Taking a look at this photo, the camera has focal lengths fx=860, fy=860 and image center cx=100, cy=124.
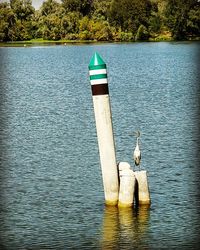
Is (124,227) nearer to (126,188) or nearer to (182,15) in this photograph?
(126,188)

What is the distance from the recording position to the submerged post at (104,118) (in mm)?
15625

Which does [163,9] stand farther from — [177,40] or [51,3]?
[51,3]

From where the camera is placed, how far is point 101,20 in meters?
165

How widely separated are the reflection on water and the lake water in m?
0.02

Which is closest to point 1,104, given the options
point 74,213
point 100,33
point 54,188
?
point 54,188

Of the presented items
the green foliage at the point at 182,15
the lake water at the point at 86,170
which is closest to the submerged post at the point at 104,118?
the lake water at the point at 86,170

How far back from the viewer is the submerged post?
615 inches

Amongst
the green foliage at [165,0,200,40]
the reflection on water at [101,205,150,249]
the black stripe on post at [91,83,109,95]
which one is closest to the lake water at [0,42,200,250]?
the reflection on water at [101,205,150,249]

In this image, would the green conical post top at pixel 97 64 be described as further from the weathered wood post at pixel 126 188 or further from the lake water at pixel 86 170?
the lake water at pixel 86 170

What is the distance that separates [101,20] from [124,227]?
150934mm

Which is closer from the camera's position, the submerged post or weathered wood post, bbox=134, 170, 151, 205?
the submerged post

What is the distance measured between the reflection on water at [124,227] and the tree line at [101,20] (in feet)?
440

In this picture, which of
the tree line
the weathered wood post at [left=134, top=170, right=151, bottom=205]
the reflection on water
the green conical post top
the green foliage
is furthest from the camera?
the tree line

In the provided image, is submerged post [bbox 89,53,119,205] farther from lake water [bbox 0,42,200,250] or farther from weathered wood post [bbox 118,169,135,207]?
lake water [bbox 0,42,200,250]
